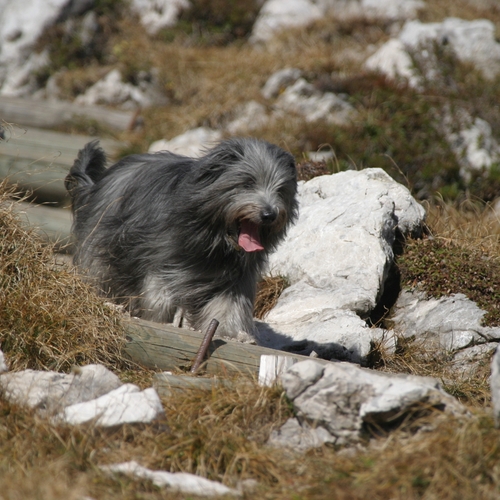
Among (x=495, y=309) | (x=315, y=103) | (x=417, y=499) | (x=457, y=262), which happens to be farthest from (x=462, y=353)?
(x=315, y=103)

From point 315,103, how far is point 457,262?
6.06 metres

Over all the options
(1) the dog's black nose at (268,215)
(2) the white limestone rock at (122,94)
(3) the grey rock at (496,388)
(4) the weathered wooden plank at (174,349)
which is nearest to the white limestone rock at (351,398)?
(3) the grey rock at (496,388)

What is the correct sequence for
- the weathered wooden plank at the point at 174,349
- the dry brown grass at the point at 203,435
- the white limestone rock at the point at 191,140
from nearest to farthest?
1. the dry brown grass at the point at 203,435
2. the weathered wooden plank at the point at 174,349
3. the white limestone rock at the point at 191,140

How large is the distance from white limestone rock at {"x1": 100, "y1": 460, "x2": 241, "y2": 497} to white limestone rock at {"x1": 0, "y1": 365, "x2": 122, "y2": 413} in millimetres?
613

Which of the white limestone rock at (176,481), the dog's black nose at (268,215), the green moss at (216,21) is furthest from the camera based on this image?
the green moss at (216,21)

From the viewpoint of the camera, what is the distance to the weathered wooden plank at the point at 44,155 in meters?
9.76

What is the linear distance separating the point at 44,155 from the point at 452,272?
6154 millimetres

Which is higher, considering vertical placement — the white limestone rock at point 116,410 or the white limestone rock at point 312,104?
the white limestone rock at point 116,410

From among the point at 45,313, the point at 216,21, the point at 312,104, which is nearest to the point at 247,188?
the point at 45,313

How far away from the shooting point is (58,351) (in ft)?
14.5

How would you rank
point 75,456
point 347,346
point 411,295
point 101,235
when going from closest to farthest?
point 75,456, point 347,346, point 101,235, point 411,295

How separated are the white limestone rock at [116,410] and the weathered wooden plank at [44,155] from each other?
6.18 metres

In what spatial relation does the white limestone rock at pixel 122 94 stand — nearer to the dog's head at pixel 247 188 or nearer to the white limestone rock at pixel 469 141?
the white limestone rock at pixel 469 141

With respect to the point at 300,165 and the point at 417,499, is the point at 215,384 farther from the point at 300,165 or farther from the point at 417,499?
the point at 300,165
